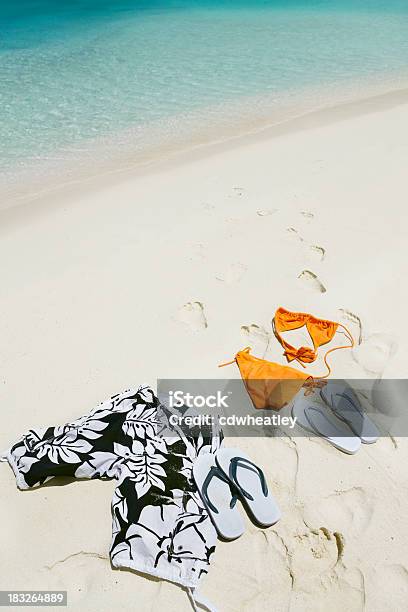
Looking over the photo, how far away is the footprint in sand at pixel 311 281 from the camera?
10.6ft

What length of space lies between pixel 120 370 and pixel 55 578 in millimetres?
1142

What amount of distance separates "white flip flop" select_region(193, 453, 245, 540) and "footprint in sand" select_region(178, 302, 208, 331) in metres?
0.95

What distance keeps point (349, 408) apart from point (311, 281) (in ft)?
3.62

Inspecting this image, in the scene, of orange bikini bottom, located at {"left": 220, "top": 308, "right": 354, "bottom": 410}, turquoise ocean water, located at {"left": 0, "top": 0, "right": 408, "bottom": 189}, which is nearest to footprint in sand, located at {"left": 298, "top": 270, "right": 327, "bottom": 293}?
orange bikini bottom, located at {"left": 220, "top": 308, "right": 354, "bottom": 410}

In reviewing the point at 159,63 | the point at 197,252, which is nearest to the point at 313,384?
the point at 197,252

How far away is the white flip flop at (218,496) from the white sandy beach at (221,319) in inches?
2.5

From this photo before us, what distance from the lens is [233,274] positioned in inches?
134

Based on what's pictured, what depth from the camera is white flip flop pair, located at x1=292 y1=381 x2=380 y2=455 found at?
2.36 metres

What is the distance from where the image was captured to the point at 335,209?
160 inches

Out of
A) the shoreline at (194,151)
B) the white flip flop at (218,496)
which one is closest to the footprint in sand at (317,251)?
the white flip flop at (218,496)

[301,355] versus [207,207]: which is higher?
[207,207]

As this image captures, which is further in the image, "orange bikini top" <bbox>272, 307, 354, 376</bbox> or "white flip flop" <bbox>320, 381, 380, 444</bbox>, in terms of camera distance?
"orange bikini top" <bbox>272, 307, 354, 376</bbox>

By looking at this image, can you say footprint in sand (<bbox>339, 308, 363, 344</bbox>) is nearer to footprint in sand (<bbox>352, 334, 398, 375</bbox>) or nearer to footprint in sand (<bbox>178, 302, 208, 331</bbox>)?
footprint in sand (<bbox>352, 334, 398, 375</bbox>)

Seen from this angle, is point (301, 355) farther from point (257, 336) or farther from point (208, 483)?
point (208, 483)
